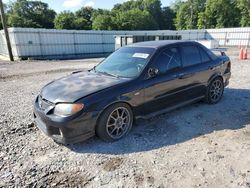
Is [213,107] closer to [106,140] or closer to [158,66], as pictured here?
[158,66]

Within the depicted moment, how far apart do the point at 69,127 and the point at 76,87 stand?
2.51ft

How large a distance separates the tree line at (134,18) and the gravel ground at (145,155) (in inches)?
1781

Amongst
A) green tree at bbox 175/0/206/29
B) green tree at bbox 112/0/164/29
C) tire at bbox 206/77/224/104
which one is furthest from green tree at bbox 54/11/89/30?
tire at bbox 206/77/224/104

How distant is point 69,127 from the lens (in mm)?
3283

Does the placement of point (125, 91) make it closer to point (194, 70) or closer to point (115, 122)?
point (115, 122)

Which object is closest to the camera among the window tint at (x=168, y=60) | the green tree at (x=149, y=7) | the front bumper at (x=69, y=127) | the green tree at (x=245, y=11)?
the front bumper at (x=69, y=127)

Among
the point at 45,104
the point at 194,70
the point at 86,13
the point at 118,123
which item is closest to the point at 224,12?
the point at 86,13

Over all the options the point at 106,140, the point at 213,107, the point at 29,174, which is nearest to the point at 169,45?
the point at 213,107

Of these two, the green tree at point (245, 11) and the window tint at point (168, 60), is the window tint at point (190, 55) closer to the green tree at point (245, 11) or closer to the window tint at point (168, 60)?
the window tint at point (168, 60)

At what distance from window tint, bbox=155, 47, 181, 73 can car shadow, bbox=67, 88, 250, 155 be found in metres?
1.11

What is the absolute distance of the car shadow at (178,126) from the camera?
365 centimetres

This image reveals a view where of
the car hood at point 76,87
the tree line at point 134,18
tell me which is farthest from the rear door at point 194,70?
the tree line at point 134,18

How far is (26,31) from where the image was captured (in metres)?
19.8

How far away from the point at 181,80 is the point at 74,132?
7.99 feet
